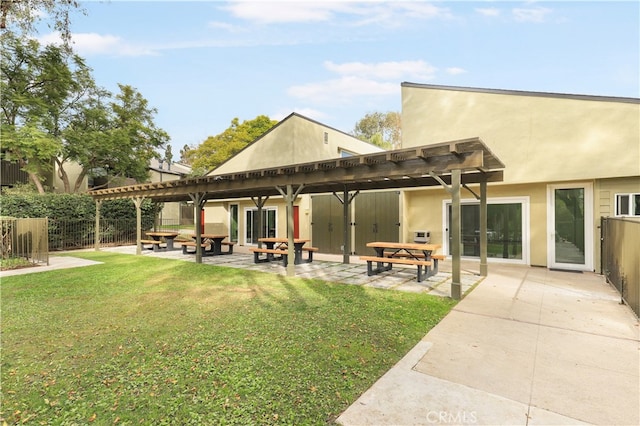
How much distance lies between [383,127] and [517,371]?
108ft

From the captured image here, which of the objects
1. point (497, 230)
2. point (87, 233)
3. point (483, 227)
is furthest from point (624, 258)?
point (87, 233)

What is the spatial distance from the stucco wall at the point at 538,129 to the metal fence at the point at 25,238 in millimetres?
12209

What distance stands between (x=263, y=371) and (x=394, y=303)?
115 inches

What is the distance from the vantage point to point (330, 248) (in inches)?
507

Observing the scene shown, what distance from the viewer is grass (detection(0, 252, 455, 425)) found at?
7.95 feet

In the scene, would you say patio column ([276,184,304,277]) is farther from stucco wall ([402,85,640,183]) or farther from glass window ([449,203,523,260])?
glass window ([449,203,523,260])

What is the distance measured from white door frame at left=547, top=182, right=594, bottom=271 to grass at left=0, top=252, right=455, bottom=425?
18.7 feet

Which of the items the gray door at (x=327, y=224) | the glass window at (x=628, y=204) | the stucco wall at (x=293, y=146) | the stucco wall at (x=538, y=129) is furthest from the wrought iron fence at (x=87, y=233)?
the glass window at (x=628, y=204)

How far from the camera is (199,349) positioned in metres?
3.49

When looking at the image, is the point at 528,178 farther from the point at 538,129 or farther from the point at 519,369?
the point at 519,369

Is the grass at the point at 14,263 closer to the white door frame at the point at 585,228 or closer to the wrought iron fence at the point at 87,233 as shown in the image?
the wrought iron fence at the point at 87,233

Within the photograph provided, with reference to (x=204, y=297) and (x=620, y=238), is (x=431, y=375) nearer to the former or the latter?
(x=204, y=297)

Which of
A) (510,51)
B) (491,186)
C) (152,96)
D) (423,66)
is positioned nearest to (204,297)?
(491,186)

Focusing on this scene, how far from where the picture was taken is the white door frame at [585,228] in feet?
27.2
